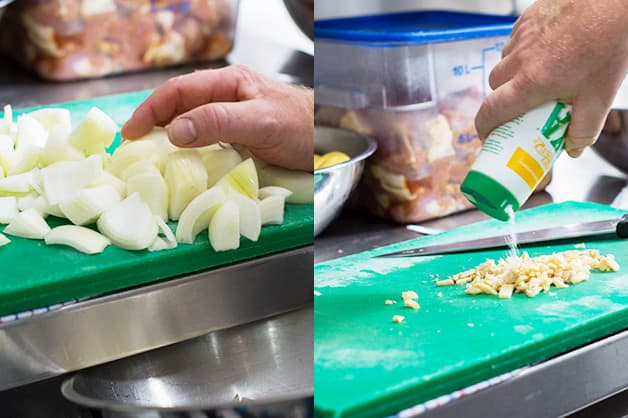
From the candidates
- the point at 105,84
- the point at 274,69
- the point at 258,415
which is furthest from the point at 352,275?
the point at 105,84

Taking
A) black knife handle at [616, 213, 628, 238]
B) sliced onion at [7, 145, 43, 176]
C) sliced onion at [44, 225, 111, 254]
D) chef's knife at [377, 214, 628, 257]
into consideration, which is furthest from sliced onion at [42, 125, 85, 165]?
black knife handle at [616, 213, 628, 238]

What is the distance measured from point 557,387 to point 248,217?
329mm

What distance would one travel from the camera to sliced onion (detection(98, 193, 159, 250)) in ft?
2.91

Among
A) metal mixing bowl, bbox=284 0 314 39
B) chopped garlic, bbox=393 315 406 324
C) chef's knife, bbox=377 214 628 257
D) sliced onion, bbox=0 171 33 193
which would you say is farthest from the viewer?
chef's knife, bbox=377 214 628 257

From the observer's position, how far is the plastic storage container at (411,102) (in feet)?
4.24

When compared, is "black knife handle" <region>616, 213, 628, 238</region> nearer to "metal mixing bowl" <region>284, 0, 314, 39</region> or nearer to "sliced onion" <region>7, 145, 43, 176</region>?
"metal mixing bowl" <region>284, 0, 314, 39</region>

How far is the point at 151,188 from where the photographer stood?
920 millimetres

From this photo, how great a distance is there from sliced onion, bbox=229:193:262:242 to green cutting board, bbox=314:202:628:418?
0.10 metres

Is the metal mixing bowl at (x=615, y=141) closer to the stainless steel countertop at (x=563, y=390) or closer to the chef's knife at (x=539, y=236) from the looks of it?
the chef's knife at (x=539, y=236)

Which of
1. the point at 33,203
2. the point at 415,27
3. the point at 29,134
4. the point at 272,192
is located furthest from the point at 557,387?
the point at 415,27

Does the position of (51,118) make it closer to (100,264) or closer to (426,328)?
(100,264)

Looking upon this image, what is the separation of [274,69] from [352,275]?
0.76 m

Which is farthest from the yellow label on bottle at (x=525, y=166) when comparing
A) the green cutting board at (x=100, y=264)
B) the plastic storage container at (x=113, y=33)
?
the plastic storage container at (x=113, y=33)

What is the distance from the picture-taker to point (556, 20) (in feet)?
3.12
